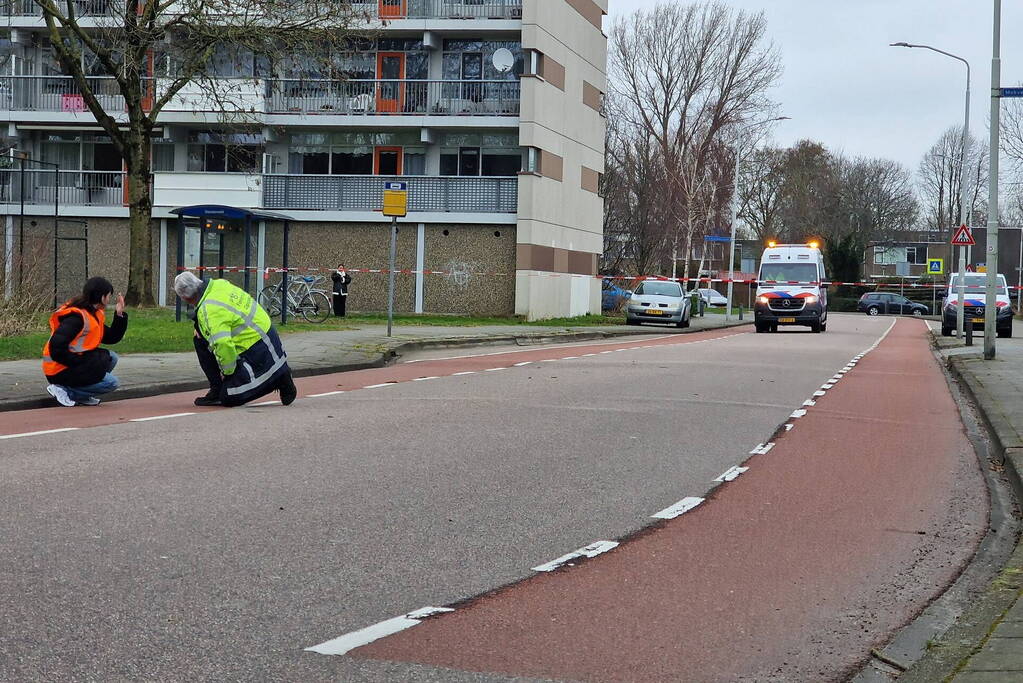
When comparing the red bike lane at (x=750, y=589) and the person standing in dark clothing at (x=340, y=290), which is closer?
the red bike lane at (x=750, y=589)

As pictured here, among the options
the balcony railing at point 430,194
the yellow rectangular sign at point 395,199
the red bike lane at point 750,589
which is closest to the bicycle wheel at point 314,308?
the balcony railing at point 430,194

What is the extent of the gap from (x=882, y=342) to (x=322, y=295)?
15504 millimetres

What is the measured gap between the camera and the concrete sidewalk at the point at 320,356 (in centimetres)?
1409

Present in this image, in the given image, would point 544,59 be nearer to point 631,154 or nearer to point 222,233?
point 222,233

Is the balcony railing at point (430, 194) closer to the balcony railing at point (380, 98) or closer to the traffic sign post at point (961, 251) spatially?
the balcony railing at point (380, 98)

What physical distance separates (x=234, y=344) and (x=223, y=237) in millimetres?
20277

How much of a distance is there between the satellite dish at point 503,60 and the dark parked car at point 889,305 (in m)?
46.4

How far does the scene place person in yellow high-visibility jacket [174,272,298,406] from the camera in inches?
478

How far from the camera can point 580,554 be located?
6305 mm

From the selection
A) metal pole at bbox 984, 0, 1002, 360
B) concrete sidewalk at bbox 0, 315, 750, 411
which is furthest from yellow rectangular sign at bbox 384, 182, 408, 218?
metal pole at bbox 984, 0, 1002, 360

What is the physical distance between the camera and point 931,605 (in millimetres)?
5676

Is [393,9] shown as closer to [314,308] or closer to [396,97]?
[396,97]

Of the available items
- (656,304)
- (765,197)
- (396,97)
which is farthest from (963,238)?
(765,197)

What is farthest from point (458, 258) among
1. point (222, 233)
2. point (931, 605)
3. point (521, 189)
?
point (931, 605)
